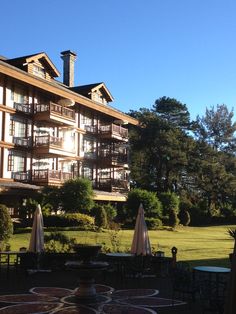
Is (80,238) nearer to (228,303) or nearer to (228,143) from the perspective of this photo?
(228,303)

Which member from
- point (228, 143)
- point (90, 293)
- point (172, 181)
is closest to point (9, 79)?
point (90, 293)

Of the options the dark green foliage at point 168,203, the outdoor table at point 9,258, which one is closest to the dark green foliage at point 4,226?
the outdoor table at point 9,258

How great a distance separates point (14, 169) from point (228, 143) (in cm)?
4332

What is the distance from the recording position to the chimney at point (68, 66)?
47.8 metres

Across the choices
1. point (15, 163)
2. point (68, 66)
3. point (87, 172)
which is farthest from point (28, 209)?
point (68, 66)

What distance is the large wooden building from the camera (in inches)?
1401

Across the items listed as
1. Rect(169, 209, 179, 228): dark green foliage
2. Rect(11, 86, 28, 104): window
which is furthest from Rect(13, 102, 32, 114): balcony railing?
Rect(169, 209, 179, 228): dark green foliage

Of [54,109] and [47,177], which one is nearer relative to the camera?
[47,177]

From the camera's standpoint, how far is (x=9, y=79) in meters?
35.7

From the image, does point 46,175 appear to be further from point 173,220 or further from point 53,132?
point 173,220

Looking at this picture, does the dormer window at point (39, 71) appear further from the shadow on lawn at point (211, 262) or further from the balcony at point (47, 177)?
the shadow on lawn at point (211, 262)

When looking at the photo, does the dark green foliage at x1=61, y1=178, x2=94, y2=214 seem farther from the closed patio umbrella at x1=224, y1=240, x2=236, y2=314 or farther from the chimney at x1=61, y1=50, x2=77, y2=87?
the closed patio umbrella at x1=224, y1=240, x2=236, y2=314

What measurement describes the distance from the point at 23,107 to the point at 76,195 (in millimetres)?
8601

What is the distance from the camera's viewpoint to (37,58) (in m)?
39.0
